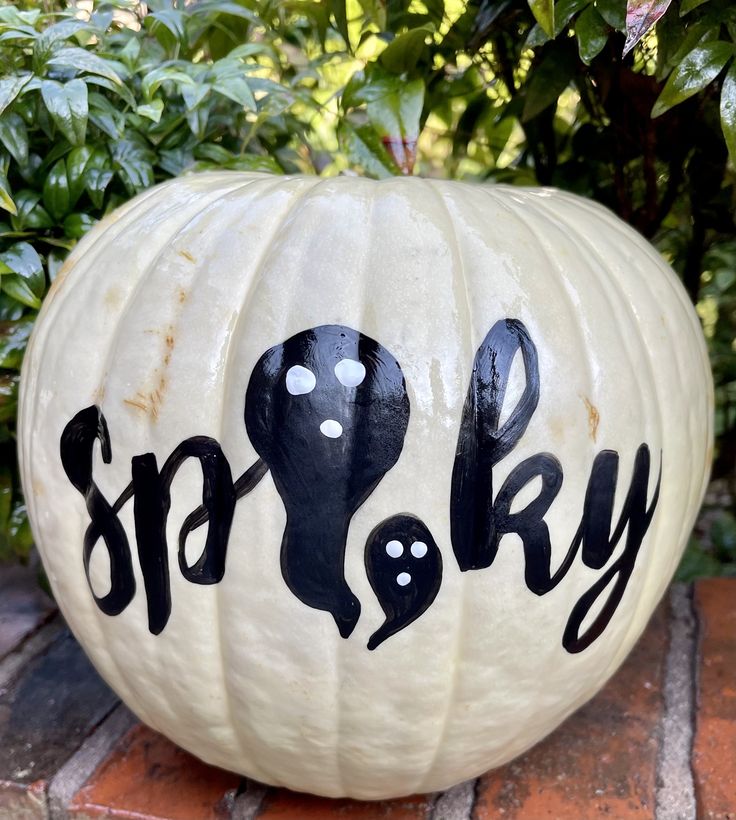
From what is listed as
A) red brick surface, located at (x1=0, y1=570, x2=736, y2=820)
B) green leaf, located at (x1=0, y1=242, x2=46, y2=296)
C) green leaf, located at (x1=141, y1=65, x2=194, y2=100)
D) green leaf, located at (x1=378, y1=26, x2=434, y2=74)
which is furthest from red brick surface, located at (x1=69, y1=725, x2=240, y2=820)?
green leaf, located at (x1=378, y1=26, x2=434, y2=74)

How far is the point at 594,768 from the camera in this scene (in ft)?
3.19

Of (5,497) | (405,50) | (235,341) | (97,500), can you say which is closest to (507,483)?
(235,341)

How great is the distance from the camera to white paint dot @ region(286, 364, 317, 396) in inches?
28.0

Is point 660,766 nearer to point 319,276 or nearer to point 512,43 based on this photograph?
point 319,276

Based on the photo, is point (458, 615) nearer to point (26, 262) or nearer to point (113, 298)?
point (113, 298)

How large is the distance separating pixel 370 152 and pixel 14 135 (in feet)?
1.39

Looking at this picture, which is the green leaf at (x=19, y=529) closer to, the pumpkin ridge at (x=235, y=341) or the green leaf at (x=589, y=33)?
the pumpkin ridge at (x=235, y=341)

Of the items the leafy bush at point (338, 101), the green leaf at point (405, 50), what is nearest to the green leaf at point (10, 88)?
the leafy bush at point (338, 101)

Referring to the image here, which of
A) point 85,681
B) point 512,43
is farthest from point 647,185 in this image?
point 85,681

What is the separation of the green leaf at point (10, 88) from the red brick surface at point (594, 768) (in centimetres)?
93

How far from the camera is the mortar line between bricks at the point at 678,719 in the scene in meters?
0.92

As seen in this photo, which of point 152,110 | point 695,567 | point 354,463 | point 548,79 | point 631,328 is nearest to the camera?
point 354,463

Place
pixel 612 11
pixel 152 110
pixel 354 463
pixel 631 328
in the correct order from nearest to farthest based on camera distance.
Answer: pixel 354 463
pixel 631 328
pixel 612 11
pixel 152 110

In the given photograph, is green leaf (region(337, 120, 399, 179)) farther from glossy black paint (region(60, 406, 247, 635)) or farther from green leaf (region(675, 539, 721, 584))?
green leaf (region(675, 539, 721, 584))
